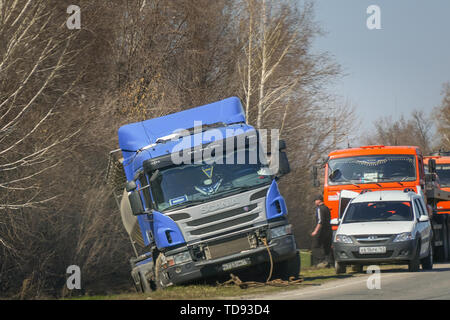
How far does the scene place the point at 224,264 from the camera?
14.1 metres

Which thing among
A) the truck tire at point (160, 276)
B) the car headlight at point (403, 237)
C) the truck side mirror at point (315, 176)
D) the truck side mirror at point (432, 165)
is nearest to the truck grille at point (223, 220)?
the truck tire at point (160, 276)

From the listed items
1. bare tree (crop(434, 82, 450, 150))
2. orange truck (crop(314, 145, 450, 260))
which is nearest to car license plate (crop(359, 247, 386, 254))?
orange truck (crop(314, 145, 450, 260))

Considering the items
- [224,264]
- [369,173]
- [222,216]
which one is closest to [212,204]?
[222,216]

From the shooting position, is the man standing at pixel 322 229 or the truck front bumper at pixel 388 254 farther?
the man standing at pixel 322 229

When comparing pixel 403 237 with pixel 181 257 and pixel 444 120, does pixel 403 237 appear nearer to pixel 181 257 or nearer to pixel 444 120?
pixel 181 257

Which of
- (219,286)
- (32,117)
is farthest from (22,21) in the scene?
(219,286)

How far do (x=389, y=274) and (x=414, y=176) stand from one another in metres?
4.55

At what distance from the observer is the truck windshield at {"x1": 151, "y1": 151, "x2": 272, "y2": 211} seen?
14.3 m

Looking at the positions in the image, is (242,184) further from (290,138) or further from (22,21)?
(290,138)

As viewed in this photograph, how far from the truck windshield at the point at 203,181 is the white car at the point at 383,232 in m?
3.21

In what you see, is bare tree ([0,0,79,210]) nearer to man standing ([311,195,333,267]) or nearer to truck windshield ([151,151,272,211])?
truck windshield ([151,151,272,211])

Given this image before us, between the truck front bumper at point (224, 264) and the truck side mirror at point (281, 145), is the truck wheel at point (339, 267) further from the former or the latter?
the truck side mirror at point (281, 145)

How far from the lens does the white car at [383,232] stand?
16203mm

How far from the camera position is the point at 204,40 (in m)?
33.3
